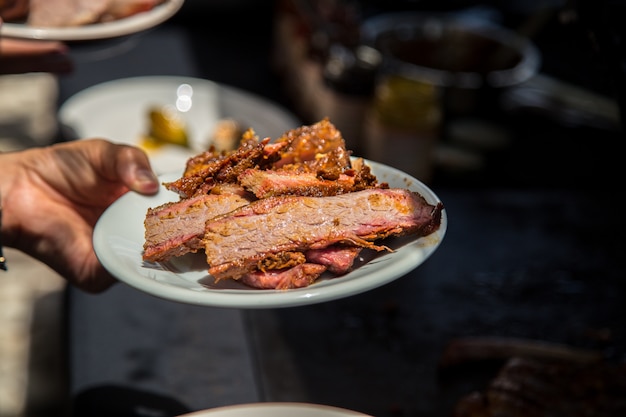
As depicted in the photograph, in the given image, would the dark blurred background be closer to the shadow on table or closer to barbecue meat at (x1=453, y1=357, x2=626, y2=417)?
barbecue meat at (x1=453, y1=357, x2=626, y2=417)

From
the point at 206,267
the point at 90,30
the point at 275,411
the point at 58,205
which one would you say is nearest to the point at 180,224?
the point at 206,267

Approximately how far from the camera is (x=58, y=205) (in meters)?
2.26

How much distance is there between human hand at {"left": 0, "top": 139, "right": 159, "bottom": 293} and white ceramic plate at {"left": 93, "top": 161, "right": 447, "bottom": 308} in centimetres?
61

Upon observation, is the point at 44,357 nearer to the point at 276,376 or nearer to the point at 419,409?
the point at 276,376

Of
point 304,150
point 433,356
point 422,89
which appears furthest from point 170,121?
point 304,150

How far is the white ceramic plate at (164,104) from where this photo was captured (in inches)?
142

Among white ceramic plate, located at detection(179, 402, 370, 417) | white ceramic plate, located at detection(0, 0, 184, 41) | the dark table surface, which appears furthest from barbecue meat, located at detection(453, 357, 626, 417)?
white ceramic plate, located at detection(0, 0, 184, 41)

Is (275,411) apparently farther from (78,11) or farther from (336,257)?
(78,11)

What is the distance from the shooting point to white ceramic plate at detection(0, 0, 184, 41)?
2.21 m

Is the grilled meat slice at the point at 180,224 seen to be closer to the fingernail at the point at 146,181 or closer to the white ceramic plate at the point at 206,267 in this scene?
the white ceramic plate at the point at 206,267

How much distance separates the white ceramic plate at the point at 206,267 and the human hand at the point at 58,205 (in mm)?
613

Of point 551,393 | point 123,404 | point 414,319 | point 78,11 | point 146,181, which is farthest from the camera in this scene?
point 414,319

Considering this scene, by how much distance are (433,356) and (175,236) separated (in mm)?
1365

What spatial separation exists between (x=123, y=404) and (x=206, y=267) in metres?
0.95
